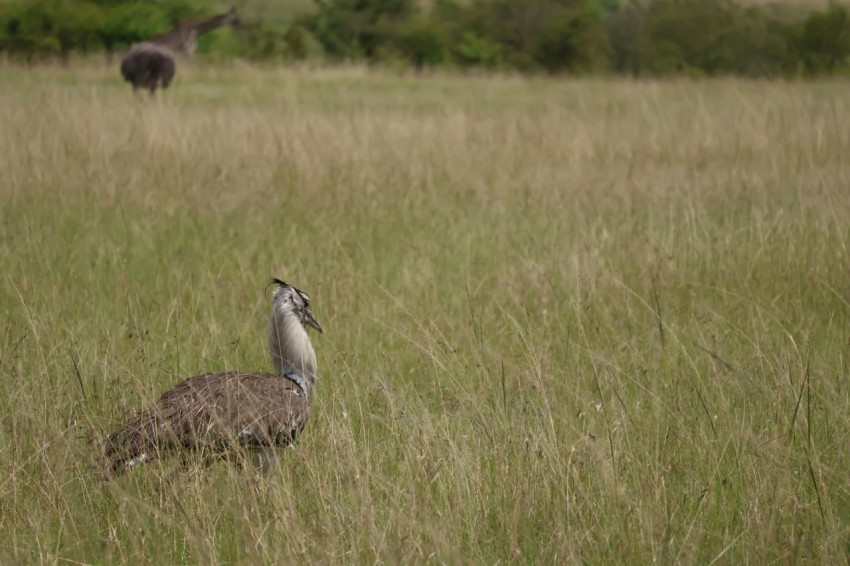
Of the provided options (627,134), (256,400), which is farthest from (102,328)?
(627,134)

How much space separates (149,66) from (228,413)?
41.8 feet

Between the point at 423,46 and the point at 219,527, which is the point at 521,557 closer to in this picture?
the point at 219,527

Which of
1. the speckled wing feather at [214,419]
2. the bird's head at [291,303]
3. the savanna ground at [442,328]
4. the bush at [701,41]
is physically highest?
the bird's head at [291,303]

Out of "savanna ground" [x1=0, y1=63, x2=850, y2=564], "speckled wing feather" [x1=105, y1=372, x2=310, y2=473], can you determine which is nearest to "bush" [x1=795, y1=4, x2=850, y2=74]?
"savanna ground" [x1=0, y1=63, x2=850, y2=564]

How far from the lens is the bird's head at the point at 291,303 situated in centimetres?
403

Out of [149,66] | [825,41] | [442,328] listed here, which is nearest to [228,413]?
[442,328]

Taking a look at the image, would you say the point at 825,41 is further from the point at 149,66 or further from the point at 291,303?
the point at 291,303

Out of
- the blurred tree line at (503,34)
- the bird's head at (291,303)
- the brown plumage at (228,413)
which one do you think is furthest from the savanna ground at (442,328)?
the blurred tree line at (503,34)

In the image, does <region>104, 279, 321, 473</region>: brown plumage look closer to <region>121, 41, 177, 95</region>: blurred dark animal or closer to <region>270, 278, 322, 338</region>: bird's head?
<region>270, 278, 322, 338</region>: bird's head

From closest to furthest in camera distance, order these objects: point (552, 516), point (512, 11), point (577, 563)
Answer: point (577, 563)
point (552, 516)
point (512, 11)

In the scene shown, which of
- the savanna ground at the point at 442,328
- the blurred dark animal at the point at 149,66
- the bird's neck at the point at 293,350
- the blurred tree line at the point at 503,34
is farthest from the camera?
the blurred tree line at the point at 503,34

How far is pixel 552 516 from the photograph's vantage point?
3.04 meters

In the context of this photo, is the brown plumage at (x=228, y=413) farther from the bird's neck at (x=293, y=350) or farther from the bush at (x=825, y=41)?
the bush at (x=825, y=41)

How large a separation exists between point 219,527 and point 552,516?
0.93 m
